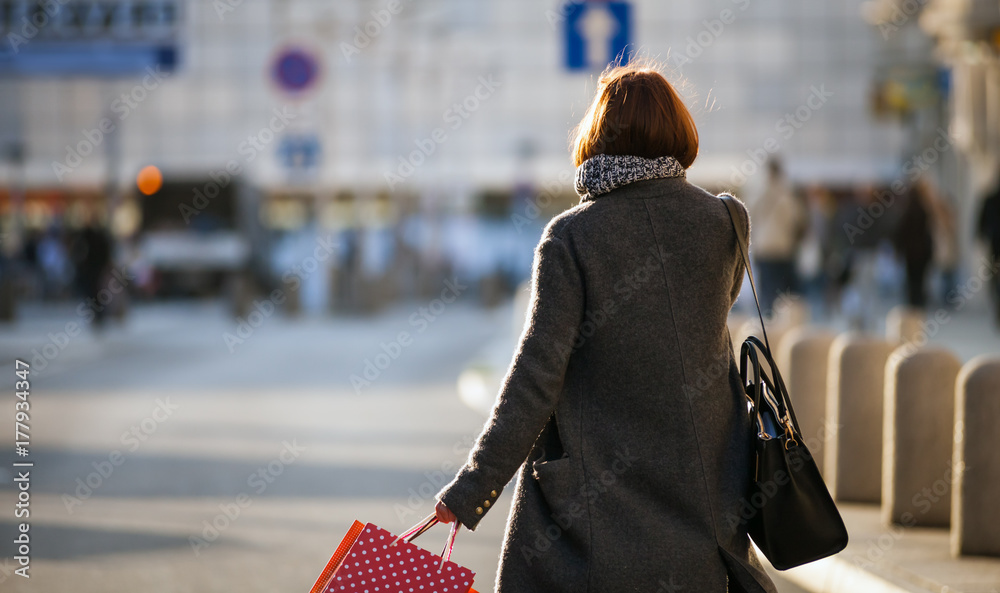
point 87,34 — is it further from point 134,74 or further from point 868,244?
point 868,244

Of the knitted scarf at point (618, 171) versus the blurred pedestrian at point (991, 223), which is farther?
the blurred pedestrian at point (991, 223)

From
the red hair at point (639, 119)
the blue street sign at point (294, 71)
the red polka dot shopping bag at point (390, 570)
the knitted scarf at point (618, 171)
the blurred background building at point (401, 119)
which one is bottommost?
the blurred background building at point (401, 119)

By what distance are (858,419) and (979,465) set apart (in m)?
1.32

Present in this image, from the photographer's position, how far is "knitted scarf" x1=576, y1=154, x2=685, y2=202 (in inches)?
114

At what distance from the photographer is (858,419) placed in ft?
21.7

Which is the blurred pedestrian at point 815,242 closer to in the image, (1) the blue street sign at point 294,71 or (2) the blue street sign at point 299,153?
(1) the blue street sign at point 294,71

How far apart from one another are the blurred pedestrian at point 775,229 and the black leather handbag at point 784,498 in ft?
35.3

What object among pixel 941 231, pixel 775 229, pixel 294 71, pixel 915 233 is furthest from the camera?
pixel 294 71

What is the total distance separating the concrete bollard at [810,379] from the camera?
7.25m

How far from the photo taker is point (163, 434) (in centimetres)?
1036

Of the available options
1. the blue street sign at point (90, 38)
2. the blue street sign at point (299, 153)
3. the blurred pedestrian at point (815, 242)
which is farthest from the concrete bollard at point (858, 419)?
the blue street sign at point (299, 153)

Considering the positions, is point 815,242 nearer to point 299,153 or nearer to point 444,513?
point 299,153

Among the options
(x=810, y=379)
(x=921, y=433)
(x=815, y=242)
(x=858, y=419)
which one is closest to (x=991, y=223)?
(x=815, y=242)

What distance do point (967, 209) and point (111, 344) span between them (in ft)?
59.8
